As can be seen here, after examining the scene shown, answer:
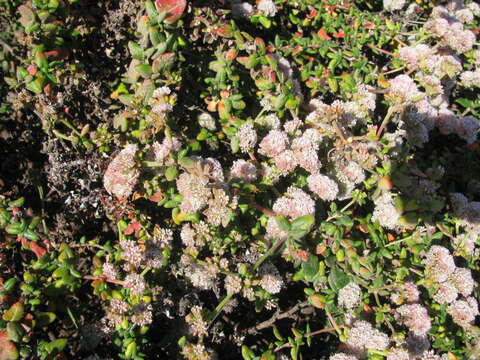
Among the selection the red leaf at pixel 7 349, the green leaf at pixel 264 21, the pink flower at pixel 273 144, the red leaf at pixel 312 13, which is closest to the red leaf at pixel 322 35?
the red leaf at pixel 312 13

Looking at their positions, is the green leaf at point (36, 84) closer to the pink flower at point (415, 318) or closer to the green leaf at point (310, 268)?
the green leaf at point (310, 268)

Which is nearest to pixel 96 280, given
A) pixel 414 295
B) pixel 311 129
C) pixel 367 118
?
pixel 311 129

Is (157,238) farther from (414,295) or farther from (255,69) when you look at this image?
(414,295)

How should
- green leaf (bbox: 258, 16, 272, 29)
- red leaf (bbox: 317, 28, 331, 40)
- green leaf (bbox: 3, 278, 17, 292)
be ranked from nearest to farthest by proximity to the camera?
green leaf (bbox: 3, 278, 17, 292) < green leaf (bbox: 258, 16, 272, 29) < red leaf (bbox: 317, 28, 331, 40)

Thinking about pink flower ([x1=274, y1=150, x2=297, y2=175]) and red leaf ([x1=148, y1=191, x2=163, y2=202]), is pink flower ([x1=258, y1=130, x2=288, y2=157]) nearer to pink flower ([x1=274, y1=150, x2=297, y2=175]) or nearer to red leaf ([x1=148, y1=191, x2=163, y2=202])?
pink flower ([x1=274, y1=150, x2=297, y2=175])

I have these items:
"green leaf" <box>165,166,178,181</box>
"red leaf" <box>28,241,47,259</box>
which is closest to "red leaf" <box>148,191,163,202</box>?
"green leaf" <box>165,166,178,181</box>

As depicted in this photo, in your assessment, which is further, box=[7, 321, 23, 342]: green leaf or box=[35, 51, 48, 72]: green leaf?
box=[35, 51, 48, 72]: green leaf

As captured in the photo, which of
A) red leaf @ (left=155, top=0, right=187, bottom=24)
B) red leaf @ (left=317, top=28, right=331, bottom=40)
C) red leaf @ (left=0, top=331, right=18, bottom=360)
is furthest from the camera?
red leaf @ (left=317, top=28, right=331, bottom=40)

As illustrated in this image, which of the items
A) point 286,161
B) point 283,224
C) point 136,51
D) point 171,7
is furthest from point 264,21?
point 283,224

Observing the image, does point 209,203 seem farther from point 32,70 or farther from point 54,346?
point 32,70
